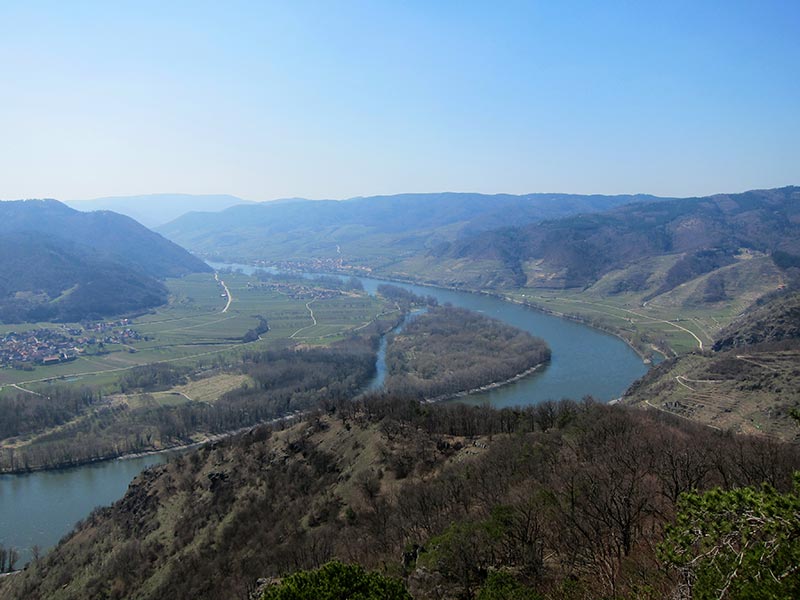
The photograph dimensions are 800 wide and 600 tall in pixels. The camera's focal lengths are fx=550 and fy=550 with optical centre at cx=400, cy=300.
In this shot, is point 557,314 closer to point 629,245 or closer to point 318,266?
point 629,245

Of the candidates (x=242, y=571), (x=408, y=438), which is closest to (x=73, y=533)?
(x=242, y=571)

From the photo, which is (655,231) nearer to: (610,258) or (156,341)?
(610,258)

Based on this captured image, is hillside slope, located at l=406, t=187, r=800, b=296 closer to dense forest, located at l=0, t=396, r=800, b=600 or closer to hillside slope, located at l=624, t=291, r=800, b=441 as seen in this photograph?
hillside slope, located at l=624, t=291, r=800, b=441

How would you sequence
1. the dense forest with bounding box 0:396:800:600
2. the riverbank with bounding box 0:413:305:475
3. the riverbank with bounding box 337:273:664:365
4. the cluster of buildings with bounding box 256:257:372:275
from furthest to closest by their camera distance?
the cluster of buildings with bounding box 256:257:372:275
the riverbank with bounding box 337:273:664:365
the riverbank with bounding box 0:413:305:475
the dense forest with bounding box 0:396:800:600

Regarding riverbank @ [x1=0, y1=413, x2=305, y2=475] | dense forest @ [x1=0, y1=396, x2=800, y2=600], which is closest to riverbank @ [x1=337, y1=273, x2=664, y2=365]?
dense forest @ [x1=0, y1=396, x2=800, y2=600]

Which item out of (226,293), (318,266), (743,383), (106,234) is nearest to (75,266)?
(226,293)
